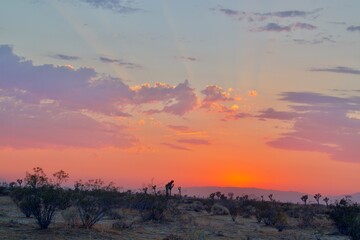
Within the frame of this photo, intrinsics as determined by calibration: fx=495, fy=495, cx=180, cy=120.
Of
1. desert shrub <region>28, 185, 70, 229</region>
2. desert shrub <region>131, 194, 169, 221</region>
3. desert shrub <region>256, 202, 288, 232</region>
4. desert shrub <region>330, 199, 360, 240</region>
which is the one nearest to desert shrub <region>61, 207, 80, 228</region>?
desert shrub <region>28, 185, 70, 229</region>

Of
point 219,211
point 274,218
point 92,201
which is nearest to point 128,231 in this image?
point 92,201

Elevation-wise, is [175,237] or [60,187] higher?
[60,187]

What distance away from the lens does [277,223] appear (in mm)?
42688

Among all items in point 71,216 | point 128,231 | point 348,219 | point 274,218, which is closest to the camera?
point 71,216

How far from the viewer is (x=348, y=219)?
31125 mm

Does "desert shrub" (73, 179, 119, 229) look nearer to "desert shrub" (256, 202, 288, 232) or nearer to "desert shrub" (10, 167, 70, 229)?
"desert shrub" (10, 167, 70, 229)

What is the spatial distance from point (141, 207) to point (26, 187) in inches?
579

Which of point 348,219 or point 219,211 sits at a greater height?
point 219,211

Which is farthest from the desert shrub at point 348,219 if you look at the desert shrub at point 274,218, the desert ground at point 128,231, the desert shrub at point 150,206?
the desert shrub at point 150,206

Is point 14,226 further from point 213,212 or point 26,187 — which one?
point 213,212

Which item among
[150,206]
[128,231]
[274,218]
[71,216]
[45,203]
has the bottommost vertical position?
[128,231]

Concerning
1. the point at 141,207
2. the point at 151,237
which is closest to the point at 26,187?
the point at 151,237

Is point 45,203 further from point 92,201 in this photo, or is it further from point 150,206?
point 150,206

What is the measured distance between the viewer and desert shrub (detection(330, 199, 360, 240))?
93.0ft
